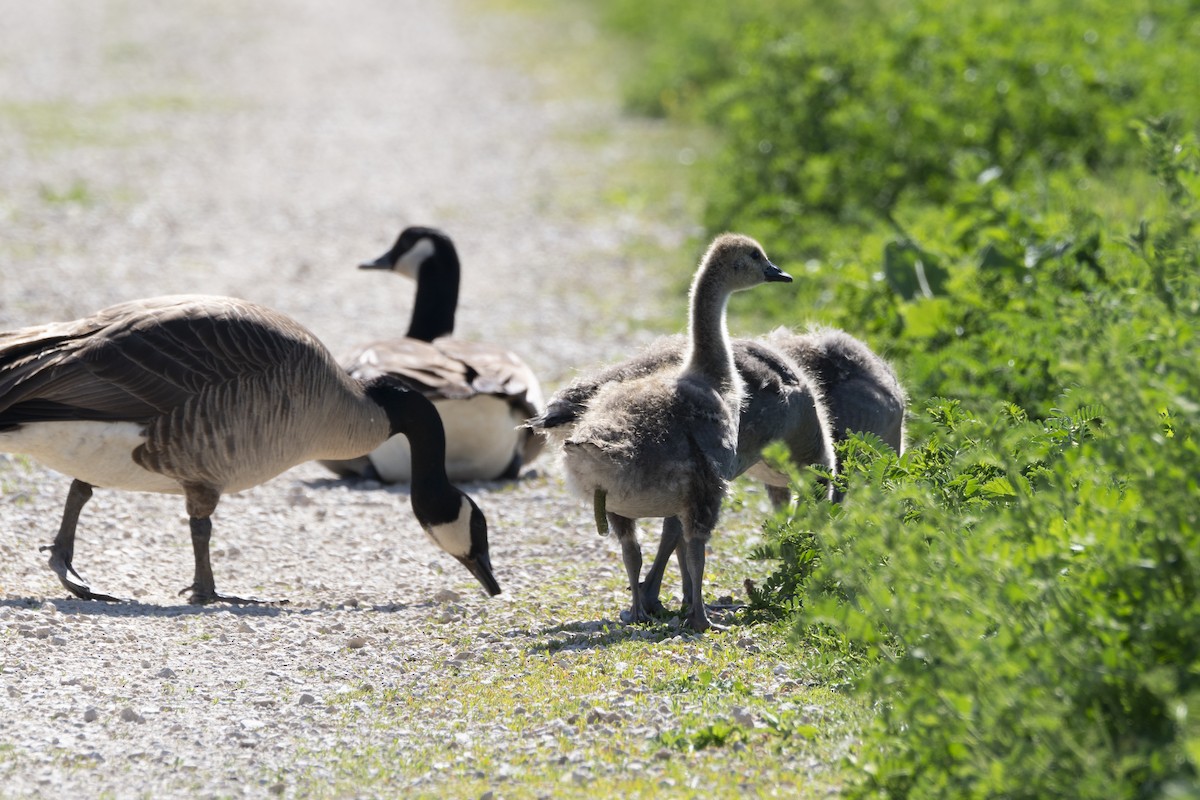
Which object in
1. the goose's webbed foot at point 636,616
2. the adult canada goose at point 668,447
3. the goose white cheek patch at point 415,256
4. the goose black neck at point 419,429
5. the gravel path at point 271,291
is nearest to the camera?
the gravel path at point 271,291

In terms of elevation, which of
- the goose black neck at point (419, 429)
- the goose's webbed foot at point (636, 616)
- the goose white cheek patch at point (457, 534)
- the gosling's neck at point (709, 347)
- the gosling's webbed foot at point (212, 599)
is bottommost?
the gosling's webbed foot at point (212, 599)

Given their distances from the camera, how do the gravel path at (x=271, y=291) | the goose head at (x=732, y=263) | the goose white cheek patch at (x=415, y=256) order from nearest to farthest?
the gravel path at (x=271, y=291)
the goose head at (x=732, y=263)
the goose white cheek patch at (x=415, y=256)

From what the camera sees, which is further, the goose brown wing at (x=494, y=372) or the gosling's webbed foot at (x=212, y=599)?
the goose brown wing at (x=494, y=372)

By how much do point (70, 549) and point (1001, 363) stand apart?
5.04 metres

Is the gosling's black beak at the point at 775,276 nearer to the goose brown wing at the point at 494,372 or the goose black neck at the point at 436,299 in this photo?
the goose brown wing at the point at 494,372

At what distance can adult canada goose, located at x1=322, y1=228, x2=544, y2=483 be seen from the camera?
859 cm

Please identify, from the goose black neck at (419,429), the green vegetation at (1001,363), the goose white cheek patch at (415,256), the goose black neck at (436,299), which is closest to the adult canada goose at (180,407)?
the goose black neck at (419,429)

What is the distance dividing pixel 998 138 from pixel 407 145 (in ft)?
28.7

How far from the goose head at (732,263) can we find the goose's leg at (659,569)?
→ 3.73 feet

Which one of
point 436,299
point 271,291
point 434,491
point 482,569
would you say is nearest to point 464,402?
point 434,491

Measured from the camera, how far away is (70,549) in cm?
682

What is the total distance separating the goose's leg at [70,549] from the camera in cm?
666

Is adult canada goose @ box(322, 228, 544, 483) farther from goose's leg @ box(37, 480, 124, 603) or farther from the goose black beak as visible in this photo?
goose's leg @ box(37, 480, 124, 603)

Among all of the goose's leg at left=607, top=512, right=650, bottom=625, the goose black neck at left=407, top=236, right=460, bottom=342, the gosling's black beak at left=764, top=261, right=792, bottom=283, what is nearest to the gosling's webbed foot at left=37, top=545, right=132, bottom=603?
the goose's leg at left=607, top=512, right=650, bottom=625
